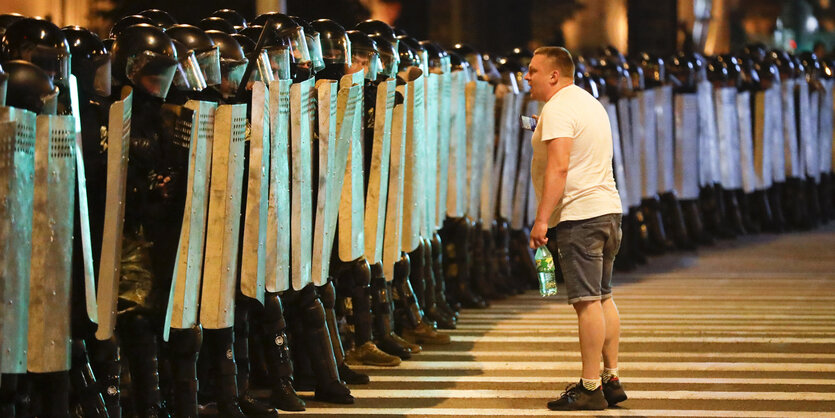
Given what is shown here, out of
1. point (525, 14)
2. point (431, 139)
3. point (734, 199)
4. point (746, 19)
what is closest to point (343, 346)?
→ point (431, 139)

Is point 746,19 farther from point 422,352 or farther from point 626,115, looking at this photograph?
point 422,352

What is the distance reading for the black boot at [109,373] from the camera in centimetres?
450

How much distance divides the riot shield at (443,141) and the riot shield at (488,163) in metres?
0.69

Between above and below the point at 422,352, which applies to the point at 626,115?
above

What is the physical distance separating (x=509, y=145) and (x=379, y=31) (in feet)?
6.71

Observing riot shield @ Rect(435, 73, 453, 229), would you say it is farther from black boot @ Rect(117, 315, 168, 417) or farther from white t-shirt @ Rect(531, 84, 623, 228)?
black boot @ Rect(117, 315, 168, 417)

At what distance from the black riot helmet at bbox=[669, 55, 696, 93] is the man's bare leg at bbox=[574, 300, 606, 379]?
607 cm

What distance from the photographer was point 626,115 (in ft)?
33.2

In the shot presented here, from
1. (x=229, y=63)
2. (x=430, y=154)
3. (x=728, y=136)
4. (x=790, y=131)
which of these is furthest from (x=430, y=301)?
(x=790, y=131)

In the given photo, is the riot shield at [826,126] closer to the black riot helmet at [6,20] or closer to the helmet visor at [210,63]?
the helmet visor at [210,63]

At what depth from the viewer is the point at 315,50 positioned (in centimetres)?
571

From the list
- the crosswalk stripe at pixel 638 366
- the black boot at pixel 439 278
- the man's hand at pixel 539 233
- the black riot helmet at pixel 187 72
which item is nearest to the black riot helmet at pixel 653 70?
the black boot at pixel 439 278

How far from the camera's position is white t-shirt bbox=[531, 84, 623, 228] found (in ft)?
17.1

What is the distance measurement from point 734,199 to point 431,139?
5531 mm
